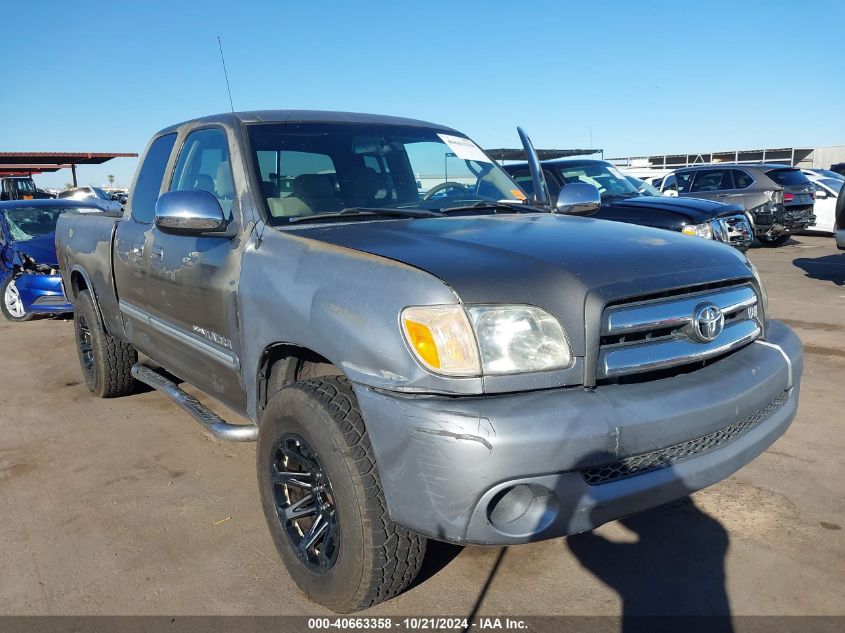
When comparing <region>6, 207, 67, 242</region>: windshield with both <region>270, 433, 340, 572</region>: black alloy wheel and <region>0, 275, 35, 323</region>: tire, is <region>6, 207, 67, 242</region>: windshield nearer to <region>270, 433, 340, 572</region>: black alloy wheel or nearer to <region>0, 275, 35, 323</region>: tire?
<region>0, 275, 35, 323</region>: tire

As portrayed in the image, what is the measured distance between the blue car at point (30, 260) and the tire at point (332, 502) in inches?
261

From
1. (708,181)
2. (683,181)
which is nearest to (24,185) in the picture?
(683,181)

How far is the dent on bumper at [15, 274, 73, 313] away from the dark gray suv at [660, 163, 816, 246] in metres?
10.1

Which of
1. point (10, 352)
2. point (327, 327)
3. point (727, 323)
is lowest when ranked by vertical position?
point (10, 352)

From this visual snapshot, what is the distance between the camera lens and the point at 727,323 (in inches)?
100

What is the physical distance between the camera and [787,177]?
13.2m

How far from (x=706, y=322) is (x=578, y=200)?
154cm

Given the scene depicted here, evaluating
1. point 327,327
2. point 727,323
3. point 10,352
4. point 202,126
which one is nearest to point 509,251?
point 327,327

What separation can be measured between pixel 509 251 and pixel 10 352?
6.44 m

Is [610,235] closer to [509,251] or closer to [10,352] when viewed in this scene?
[509,251]

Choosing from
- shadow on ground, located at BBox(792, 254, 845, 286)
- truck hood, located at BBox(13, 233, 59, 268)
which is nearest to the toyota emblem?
shadow on ground, located at BBox(792, 254, 845, 286)

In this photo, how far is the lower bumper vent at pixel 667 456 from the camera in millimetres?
2096

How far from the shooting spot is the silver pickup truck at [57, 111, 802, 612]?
2.01 meters

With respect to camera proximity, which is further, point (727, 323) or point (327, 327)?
point (727, 323)
